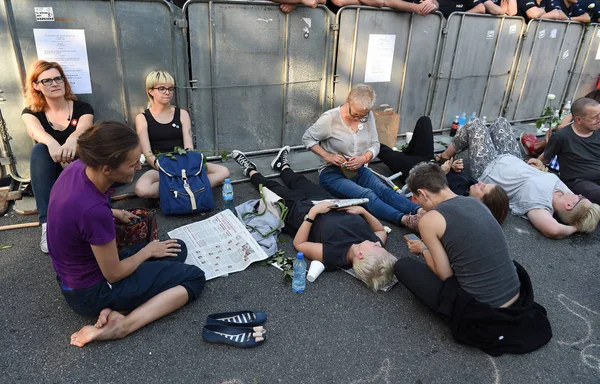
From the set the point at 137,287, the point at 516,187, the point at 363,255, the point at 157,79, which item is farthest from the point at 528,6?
the point at 137,287

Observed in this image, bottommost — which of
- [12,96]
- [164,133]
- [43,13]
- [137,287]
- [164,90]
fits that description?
[137,287]

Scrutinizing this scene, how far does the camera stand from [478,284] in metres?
2.61

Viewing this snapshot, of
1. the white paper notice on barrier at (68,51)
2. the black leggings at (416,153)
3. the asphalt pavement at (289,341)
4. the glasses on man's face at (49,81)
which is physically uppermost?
the white paper notice on barrier at (68,51)

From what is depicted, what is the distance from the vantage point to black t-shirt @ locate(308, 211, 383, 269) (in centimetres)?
324

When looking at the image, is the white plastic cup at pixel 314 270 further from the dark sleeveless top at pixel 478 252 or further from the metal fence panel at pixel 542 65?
the metal fence panel at pixel 542 65

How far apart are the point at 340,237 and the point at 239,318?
1.06 metres

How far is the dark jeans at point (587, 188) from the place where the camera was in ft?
14.7

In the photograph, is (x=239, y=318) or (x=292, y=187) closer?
(x=239, y=318)

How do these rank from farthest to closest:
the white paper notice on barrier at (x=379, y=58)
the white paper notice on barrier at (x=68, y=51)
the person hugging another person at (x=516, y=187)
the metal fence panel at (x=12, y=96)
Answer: the white paper notice on barrier at (x=379, y=58) → the person hugging another person at (x=516, y=187) → the white paper notice on barrier at (x=68, y=51) → the metal fence panel at (x=12, y=96)

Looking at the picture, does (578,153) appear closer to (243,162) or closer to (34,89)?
(243,162)

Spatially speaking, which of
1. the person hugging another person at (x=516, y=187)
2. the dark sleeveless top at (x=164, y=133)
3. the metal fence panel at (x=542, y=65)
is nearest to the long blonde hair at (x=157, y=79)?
the dark sleeveless top at (x=164, y=133)

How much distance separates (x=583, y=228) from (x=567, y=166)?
108 centimetres

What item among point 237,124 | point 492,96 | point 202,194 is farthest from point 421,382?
point 492,96

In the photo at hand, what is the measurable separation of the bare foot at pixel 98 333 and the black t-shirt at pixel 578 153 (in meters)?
4.98
